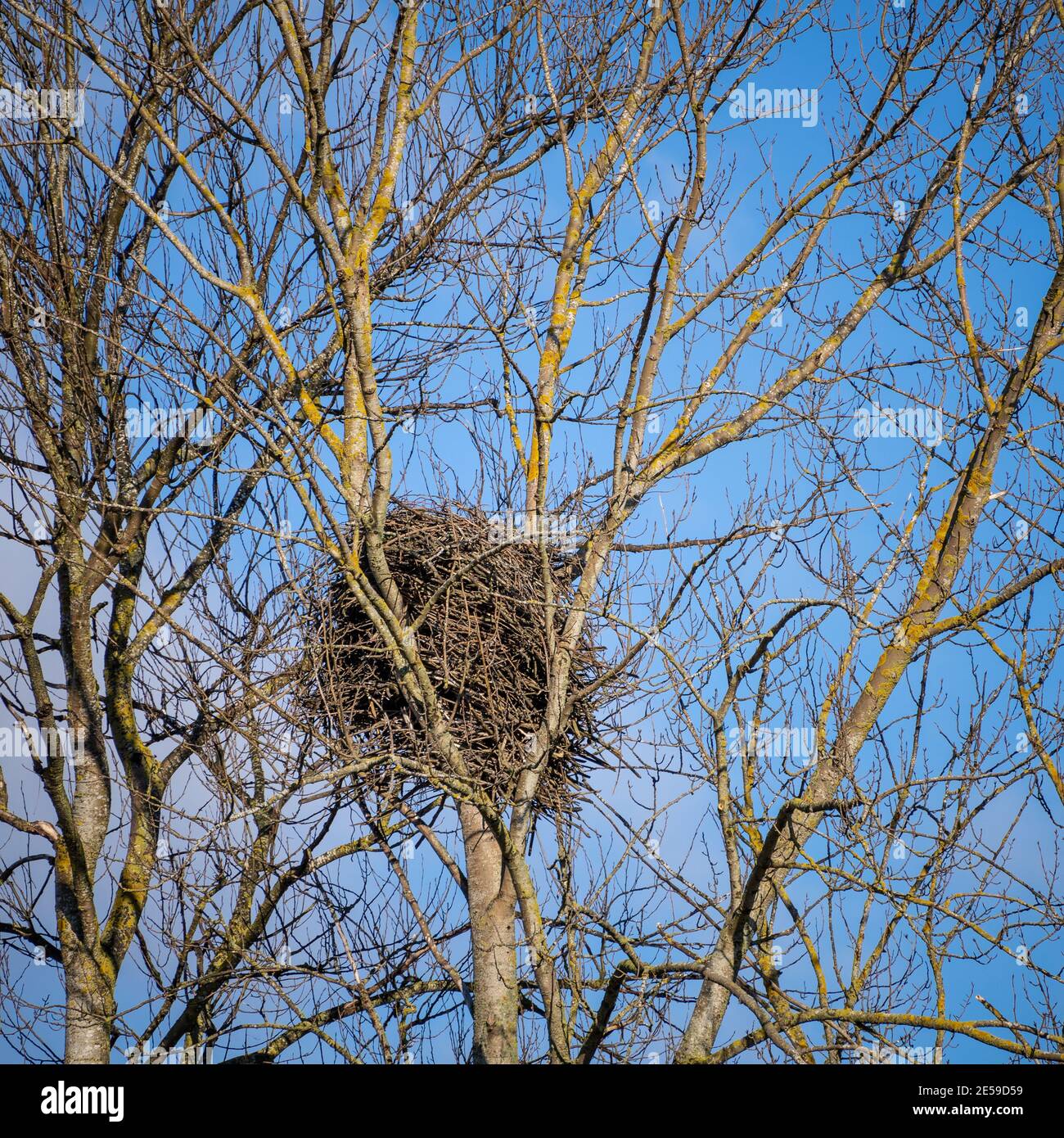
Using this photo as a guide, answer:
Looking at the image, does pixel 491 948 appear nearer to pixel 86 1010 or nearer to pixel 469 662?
pixel 469 662

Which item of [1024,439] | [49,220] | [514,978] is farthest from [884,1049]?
[49,220]

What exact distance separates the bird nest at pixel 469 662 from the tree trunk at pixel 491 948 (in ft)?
1.13

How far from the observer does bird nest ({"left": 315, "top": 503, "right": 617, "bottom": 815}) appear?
19.0 feet

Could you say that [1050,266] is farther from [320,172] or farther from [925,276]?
[320,172]

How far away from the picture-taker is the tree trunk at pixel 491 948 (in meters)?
5.34

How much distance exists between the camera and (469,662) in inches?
226

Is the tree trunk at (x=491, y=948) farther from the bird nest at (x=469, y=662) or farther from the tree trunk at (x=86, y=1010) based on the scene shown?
the tree trunk at (x=86, y=1010)

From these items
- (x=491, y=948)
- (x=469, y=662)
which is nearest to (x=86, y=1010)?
(x=491, y=948)

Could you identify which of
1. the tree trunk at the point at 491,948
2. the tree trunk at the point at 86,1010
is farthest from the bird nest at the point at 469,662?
the tree trunk at the point at 86,1010

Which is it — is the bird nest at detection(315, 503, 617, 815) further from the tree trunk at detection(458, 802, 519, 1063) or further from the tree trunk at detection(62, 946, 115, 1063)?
the tree trunk at detection(62, 946, 115, 1063)

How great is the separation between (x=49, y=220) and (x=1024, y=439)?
5777 millimetres

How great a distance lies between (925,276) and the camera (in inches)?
246

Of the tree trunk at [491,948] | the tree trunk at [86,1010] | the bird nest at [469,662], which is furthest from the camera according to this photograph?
the tree trunk at [86,1010]

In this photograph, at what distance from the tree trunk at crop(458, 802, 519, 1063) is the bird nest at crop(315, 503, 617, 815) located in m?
0.35
